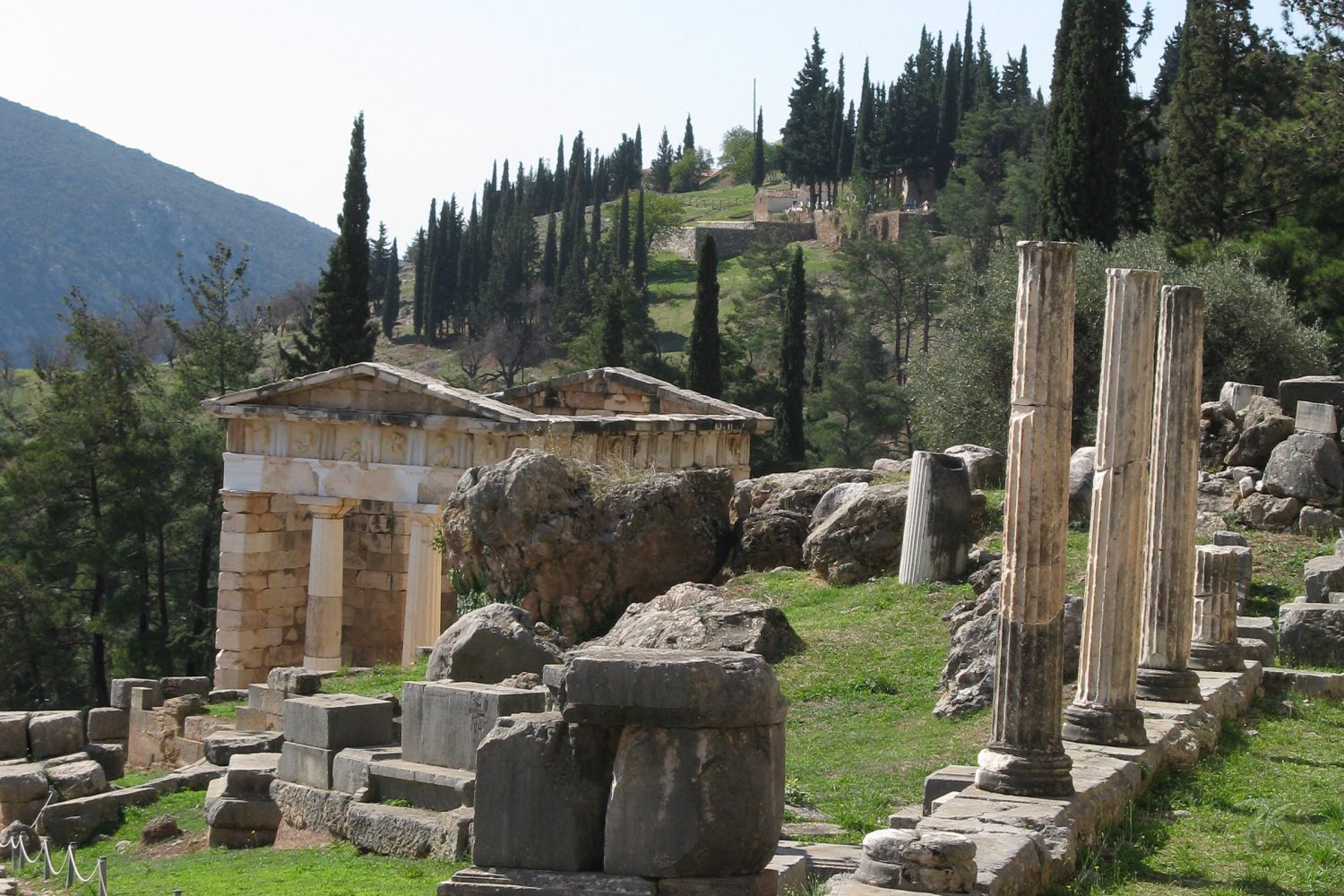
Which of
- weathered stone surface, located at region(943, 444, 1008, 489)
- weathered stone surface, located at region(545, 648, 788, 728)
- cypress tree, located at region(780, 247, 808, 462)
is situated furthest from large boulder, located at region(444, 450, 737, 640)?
cypress tree, located at region(780, 247, 808, 462)

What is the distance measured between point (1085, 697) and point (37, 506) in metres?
30.9

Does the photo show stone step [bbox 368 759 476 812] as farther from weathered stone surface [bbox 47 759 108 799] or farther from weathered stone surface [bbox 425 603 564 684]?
weathered stone surface [bbox 47 759 108 799]

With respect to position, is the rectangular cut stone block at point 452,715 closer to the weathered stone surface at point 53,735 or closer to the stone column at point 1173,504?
the stone column at point 1173,504

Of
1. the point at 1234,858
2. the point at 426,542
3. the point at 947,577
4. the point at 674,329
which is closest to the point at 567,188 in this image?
the point at 674,329

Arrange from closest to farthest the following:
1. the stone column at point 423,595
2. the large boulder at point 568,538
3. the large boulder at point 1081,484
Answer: the large boulder at point 568,538 < the large boulder at point 1081,484 < the stone column at point 423,595

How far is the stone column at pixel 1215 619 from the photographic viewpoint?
543 inches

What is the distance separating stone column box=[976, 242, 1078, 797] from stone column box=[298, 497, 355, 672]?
624 inches

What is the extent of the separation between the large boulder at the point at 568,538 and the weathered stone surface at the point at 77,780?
434 cm

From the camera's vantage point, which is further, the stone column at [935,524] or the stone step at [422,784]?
the stone column at [935,524]

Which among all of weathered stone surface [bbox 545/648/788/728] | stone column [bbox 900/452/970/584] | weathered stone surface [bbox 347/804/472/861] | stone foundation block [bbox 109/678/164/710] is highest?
stone column [bbox 900/452/970/584]

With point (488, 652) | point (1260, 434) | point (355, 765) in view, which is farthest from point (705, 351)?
point (355, 765)

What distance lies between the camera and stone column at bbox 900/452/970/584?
54.7 ft

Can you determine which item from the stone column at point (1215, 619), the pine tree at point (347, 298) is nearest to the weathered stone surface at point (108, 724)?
the stone column at point (1215, 619)

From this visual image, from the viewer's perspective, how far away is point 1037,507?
9266 millimetres
